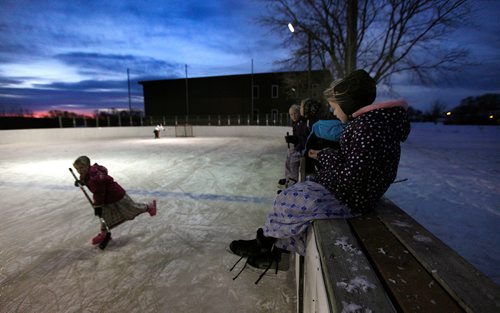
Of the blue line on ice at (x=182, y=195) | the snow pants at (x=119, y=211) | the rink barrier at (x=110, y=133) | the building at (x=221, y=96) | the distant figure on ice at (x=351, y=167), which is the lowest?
the blue line on ice at (x=182, y=195)

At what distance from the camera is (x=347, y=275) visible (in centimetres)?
102

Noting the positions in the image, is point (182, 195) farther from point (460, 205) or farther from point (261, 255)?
point (460, 205)

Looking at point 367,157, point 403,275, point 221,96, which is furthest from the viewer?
point 221,96

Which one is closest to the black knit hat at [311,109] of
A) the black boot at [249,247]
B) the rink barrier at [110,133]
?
the black boot at [249,247]

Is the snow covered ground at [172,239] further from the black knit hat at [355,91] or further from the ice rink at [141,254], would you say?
the black knit hat at [355,91]

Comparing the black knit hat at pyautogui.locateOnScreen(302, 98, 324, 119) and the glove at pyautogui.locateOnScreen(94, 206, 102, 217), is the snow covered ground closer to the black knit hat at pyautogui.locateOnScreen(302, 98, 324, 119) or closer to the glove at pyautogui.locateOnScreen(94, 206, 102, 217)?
the glove at pyautogui.locateOnScreen(94, 206, 102, 217)

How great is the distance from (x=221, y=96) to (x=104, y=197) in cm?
2833

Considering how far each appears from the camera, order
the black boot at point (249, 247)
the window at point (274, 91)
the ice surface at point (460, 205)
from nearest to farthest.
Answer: the black boot at point (249, 247) < the ice surface at point (460, 205) < the window at point (274, 91)

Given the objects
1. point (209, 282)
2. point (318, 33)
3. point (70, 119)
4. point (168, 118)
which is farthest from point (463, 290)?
point (168, 118)

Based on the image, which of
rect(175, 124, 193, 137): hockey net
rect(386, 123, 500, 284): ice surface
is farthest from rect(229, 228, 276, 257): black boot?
rect(175, 124, 193, 137): hockey net

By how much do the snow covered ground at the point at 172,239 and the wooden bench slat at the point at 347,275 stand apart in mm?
1094

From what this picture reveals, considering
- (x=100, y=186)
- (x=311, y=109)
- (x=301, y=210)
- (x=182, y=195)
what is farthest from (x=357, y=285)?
(x=182, y=195)

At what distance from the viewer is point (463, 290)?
931 mm

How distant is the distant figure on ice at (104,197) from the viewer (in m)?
2.99
